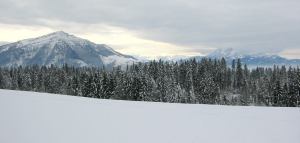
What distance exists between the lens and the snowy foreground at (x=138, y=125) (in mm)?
11695

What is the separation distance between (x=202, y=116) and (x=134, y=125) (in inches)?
138

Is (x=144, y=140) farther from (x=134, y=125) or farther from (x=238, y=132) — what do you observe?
(x=238, y=132)

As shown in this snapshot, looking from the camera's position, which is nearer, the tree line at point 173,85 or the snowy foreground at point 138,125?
the snowy foreground at point 138,125

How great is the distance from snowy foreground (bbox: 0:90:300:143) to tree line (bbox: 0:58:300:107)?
8216 centimetres

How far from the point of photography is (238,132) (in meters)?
12.7

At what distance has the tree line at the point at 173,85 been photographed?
10388cm

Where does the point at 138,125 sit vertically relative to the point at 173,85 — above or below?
below

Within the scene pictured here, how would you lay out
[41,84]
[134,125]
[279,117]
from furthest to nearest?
[41,84], [279,117], [134,125]

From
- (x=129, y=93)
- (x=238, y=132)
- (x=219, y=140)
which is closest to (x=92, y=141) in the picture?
(x=219, y=140)

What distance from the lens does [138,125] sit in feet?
44.8

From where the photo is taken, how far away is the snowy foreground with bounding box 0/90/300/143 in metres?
11.7

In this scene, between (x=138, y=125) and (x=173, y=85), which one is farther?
(x=173, y=85)

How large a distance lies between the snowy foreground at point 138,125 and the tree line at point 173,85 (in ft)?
270

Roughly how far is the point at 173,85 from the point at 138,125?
11597cm
